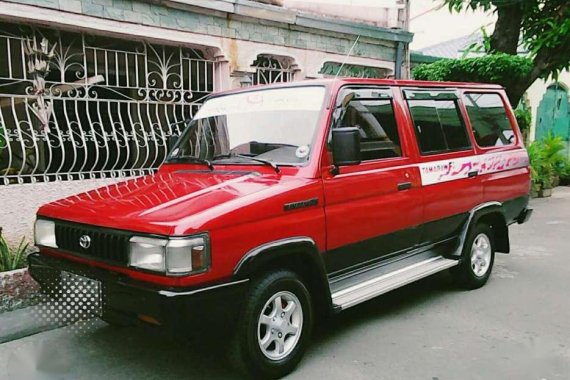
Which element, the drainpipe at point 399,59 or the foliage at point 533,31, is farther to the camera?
the foliage at point 533,31

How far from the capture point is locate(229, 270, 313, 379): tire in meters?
3.02

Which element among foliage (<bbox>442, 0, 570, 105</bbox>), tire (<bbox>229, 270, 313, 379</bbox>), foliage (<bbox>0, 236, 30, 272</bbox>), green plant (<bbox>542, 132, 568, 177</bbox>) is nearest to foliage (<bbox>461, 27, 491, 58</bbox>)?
foliage (<bbox>442, 0, 570, 105</bbox>)

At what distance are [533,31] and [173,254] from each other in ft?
32.3

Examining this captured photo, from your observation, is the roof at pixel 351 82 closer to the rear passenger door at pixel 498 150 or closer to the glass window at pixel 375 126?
the glass window at pixel 375 126

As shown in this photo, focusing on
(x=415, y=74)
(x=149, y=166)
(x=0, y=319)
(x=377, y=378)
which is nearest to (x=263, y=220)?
(x=377, y=378)

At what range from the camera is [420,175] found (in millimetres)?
4320

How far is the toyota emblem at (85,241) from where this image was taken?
312cm

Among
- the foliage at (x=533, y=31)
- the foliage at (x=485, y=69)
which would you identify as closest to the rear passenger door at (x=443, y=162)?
the foliage at (x=485, y=69)

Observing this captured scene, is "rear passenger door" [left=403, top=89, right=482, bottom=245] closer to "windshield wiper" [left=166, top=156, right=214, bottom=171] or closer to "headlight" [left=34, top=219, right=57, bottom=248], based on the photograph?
"windshield wiper" [left=166, top=156, right=214, bottom=171]

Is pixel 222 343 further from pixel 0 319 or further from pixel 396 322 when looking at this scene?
pixel 0 319

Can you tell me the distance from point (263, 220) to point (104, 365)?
5.07 feet

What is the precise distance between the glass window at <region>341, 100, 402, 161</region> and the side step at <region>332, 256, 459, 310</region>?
96cm

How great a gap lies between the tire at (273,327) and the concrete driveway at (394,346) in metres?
0.14

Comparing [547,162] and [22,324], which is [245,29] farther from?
[547,162]
